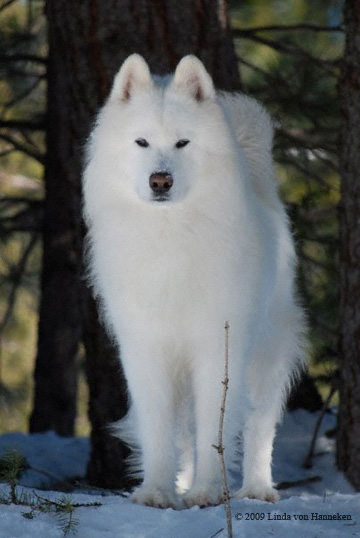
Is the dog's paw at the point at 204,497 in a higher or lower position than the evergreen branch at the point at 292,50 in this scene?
lower

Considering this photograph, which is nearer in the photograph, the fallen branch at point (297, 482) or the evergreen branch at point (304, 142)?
the fallen branch at point (297, 482)

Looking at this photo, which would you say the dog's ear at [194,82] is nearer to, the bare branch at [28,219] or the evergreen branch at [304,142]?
the evergreen branch at [304,142]

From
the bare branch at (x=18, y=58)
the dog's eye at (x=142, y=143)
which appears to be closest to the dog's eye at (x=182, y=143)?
the dog's eye at (x=142, y=143)

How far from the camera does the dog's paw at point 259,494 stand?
5.16 meters

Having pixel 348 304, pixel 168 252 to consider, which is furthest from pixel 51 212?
pixel 168 252

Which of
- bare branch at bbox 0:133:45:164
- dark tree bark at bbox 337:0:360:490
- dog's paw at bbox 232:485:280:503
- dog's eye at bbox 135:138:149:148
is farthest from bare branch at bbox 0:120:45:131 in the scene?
dog's paw at bbox 232:485:280:503

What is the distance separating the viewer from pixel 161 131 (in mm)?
4797

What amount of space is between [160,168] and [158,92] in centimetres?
52

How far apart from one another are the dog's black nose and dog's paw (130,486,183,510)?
1.33 meters

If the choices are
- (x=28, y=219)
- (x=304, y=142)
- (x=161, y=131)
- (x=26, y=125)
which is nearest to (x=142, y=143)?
(x=161, y=131)

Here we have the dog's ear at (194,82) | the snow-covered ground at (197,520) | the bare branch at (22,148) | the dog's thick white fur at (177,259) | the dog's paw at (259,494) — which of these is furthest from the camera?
the bare branch at (22,148)

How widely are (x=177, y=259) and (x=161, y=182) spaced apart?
37cm

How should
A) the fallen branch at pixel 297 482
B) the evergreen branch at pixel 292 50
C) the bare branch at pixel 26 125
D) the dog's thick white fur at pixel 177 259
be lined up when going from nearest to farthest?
the dog's thick white fur at pixel 177 259
the fallen branch at pixel 297 482
the evergreen branch at pixel 292 50
the bare branch at pixel 26 125

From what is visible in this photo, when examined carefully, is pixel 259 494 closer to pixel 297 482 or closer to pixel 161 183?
pixel 297 482
